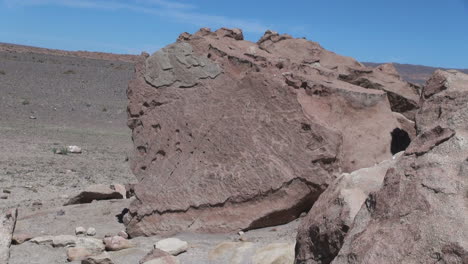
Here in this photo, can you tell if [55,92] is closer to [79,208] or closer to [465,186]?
[79,208]

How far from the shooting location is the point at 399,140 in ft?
20.2

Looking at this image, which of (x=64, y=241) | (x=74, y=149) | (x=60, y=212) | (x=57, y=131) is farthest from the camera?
(x=57, y=131)

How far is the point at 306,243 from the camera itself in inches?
149

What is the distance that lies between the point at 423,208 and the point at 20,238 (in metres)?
4.04

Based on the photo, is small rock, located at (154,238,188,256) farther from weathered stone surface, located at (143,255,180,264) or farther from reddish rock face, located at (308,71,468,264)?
reddish rock face, located at (308,71,468,264)

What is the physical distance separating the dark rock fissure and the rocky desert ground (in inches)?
0.6

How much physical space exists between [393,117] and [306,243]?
2900 mm

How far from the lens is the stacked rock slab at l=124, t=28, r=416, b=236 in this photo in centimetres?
548

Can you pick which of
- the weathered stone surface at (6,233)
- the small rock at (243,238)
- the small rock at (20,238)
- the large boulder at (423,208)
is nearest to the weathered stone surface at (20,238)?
the small rock at (20,238)

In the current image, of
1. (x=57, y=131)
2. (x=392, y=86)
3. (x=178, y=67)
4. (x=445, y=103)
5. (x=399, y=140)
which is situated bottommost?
(x=57, y=131)

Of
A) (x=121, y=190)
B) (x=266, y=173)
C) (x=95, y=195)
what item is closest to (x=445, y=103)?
(x=266, y=173)

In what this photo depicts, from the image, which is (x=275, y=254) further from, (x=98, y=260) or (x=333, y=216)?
(x=98, y=260)

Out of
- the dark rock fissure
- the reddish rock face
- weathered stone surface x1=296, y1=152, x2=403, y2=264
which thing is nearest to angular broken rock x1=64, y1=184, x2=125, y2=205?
the dark rock fissure

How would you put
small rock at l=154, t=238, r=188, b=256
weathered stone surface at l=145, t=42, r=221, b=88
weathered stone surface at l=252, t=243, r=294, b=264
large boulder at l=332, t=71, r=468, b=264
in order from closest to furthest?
1. large boulder at l=332, t=71, r=468, b=264
2. weathered stone surface at l=252, t=243, r=294, b=264
3. small rock at l=154, t=238, r=188, b=256
4. weathered stone surface at l=145, t=42, r=221, b=88
